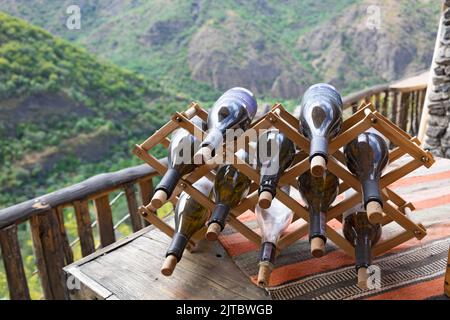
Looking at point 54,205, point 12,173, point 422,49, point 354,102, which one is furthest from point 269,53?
point 54,205

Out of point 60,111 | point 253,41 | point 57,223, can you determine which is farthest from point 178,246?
point 253,41

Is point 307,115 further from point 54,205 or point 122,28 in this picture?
point 122,28

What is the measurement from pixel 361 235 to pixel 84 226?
1208mm

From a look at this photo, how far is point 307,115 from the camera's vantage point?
86 cm

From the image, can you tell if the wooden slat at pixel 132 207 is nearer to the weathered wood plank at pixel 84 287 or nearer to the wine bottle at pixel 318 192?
the weathered wood plank at pixel 84 287

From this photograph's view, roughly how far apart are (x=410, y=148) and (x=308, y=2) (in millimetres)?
22517

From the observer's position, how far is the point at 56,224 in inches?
64.4

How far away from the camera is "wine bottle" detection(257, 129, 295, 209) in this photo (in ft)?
2.66

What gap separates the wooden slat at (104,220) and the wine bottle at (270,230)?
36.6 inches

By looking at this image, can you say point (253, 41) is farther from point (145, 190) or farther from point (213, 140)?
point (213, 140)

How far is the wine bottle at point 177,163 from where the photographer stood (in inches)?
31.4

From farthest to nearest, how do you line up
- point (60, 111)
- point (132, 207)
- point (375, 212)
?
point (60, 111) → point (132, 207) → point (375, 212)

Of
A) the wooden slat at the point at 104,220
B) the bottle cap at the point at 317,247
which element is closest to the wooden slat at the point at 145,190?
the wooden slat at the point at 104,220

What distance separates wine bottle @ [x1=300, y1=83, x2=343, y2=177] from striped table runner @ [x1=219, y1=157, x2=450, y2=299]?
0.88 feet
